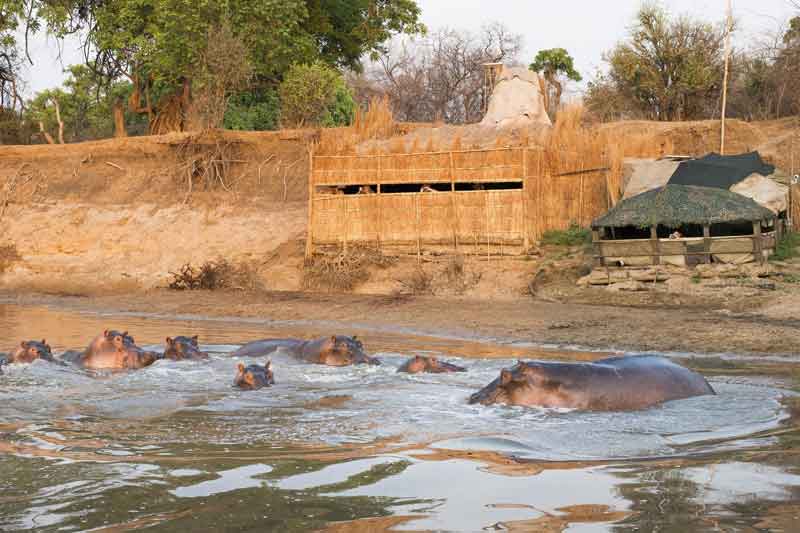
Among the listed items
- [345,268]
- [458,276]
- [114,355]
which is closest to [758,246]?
[458,276]

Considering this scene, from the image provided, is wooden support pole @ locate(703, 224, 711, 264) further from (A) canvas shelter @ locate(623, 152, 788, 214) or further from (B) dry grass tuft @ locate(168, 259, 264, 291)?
(B) dry grass tuft @ locate(168, 259, 264, 291)

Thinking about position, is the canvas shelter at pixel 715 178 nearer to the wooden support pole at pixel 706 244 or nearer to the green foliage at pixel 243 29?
the wooden support pole at pixel 706 244

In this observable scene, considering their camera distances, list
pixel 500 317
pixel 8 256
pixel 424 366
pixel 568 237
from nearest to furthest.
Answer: pixel 424 366 → pixel 500 317 → pixel 568 237 → pixel 8 256

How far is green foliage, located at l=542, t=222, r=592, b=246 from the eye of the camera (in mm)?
→ 15902

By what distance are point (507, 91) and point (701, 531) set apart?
55.4ft

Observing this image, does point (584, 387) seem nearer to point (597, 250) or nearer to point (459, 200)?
point (597, 250)

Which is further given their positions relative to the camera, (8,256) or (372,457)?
(8,256)

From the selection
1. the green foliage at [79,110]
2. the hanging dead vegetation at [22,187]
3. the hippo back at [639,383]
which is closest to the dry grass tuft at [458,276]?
the hippo back at [639,383]

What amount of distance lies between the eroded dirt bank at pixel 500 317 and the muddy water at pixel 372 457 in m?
2.67

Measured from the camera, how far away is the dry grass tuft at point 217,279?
17.4 m

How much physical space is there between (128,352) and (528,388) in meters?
3.97

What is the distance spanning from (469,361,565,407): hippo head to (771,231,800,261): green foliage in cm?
885

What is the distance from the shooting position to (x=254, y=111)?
26.8 metres

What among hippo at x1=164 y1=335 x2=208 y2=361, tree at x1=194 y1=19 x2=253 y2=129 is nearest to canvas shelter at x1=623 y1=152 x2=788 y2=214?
hippo at x1=164 y1=335 x2=208 y2=361
